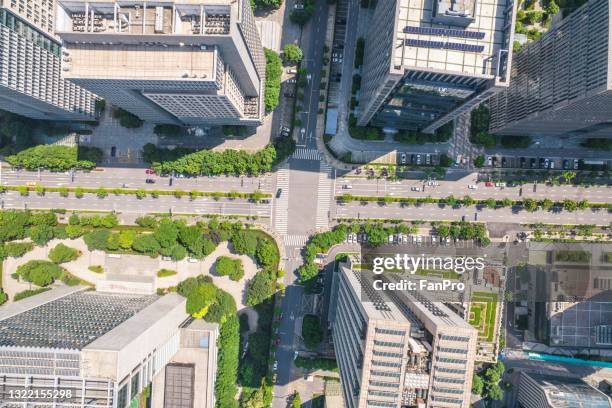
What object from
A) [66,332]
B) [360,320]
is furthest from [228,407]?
[360,320]

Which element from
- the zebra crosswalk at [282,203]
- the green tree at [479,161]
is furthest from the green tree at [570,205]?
the zebra crosswalk at [282,203]

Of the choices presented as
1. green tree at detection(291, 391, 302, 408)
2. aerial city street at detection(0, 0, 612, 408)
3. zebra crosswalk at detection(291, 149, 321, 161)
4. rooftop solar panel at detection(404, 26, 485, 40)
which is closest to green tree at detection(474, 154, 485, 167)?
aerial city street at detection(0, 0, 612, 408)

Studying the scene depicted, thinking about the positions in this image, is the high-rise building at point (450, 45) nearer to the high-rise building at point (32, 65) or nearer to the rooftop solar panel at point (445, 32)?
the rooftop solar panel at point (445, 32)

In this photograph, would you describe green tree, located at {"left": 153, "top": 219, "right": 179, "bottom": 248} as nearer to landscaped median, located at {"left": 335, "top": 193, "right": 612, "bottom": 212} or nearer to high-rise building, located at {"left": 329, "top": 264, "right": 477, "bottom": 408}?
landscaped median, located at {"left": 335, "top": 193, "right": 612, "bottom": 212}

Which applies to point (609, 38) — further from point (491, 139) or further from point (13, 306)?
point (13, 306)

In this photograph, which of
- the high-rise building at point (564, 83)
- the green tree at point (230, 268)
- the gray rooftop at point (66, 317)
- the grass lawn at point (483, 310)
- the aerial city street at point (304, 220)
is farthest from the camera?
the green tree at point (230, 268)

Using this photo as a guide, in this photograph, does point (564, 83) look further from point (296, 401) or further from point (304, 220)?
point (296, 401)

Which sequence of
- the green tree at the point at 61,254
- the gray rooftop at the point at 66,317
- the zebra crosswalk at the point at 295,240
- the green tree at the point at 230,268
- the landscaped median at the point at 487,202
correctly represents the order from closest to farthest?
the gray rooftop at the point at 66,317
the green tree at the point at 230,268
the landscaped median at the point at 487,202
the green tree at the point at 61,254
the zebra crosswalk at the point at 295,240
